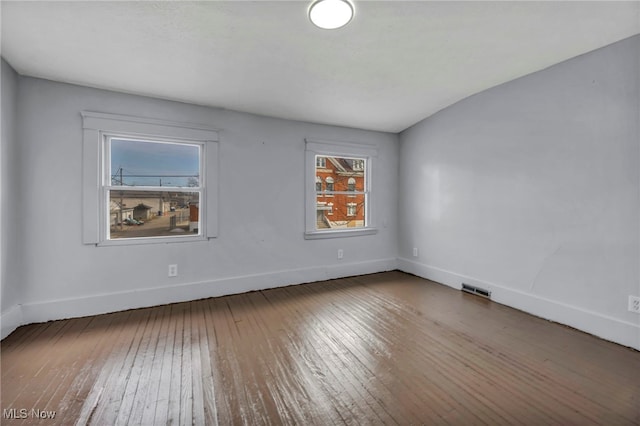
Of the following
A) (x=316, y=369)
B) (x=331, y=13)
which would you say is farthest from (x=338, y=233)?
(x=331, y=13)

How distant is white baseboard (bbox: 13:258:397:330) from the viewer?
101 inches

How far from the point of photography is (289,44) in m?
2.17

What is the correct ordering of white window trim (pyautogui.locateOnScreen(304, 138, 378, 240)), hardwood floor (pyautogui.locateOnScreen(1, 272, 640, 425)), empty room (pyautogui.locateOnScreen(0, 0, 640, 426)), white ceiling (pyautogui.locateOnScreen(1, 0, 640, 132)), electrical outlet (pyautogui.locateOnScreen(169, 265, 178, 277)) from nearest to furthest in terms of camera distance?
hardwood floor (pyautogui.locateOnScreen(1, 272, 640, 425)), empty room (pyautogui.locateOnScreen(0, 0, 640, 426)), white ceiling (pyautogui.locateOnScreen(1, 0, 640, 132)), electrical outlet (pyautogui.locateOnScreen(169, 265, 178, 277)), white window trim (pyautogui.locateOnScreen(304, 138, 378, 240))

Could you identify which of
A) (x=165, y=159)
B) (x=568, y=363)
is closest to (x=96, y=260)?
(x=165, y=159)

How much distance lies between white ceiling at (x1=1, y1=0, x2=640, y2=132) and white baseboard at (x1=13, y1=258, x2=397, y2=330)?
2.15 metres

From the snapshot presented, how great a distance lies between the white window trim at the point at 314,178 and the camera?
381cm

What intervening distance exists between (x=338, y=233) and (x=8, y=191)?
350 cm

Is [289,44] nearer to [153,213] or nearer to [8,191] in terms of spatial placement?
[153,213]

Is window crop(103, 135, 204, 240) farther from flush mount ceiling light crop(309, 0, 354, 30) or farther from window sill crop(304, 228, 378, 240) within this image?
flush mount ceiling light crop(309, 0, 354, 30)

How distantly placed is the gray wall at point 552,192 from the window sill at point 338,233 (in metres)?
1.05

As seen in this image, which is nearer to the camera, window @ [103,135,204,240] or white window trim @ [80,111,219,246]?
white window trim @ [80,111,219,246]

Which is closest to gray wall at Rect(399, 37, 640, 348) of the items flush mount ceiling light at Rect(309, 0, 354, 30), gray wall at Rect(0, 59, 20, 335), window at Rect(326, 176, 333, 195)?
window at Rect(326, 176, 333, 195)

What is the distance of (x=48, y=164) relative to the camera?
2.54 meters

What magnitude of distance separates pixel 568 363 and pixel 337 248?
270 cm
